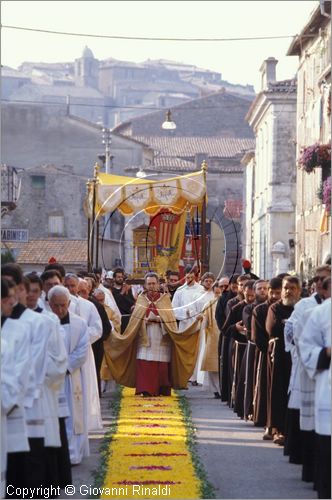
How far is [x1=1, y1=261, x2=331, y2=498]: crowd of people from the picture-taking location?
1051 cm

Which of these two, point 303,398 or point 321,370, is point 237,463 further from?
point 321,370

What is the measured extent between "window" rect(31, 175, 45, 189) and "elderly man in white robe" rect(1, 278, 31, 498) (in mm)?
52358

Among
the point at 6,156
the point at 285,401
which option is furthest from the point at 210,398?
the point at 6,156

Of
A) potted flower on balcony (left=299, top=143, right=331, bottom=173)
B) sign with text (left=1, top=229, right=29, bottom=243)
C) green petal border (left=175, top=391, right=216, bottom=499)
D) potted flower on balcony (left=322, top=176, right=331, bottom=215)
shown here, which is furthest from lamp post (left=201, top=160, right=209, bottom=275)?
potted flower on balcony (left=299, top=143, right=331, bottom=173)

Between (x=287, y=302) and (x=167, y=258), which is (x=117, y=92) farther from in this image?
(x=287, y=302)

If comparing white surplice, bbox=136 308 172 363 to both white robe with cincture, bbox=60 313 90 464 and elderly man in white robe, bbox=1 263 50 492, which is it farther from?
elderly man in white robe, bbox=1 263 50 492

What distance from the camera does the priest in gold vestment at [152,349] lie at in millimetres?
21016

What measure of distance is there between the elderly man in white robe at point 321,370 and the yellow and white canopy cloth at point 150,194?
1220cm

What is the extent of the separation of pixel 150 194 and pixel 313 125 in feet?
54.1

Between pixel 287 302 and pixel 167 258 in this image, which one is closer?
pixel 287 302

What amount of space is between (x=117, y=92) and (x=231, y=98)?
49.7m

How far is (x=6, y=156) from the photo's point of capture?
65.1 metres

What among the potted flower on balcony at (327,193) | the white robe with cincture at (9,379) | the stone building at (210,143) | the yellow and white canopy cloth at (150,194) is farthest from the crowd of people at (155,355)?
the stone building at (210,143)

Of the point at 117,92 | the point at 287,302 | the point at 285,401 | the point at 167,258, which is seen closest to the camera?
the point at 287,302
